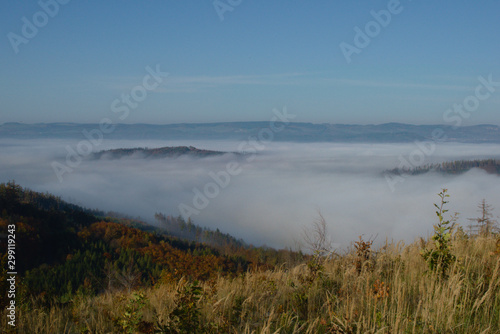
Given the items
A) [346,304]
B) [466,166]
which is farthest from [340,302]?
[466,166]

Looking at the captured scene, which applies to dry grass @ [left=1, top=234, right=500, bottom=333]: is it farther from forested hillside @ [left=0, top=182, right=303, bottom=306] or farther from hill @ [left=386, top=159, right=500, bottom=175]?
hill @ [left=386, top=159, right=500, bottom=175]

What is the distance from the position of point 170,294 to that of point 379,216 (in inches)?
6224

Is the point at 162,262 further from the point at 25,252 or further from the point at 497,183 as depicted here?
the point at 497,183

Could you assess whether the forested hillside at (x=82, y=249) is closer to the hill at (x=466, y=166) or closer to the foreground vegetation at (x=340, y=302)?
the foreground vegetation at (x=340, y=302)

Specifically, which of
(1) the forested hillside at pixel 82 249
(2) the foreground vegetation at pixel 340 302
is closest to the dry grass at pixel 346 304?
(2) the foreground vegetation at pixel 340 302

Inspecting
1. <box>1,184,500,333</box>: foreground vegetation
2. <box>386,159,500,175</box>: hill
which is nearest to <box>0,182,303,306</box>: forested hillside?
<box>1,184,500,333</box>: foreground vegetation

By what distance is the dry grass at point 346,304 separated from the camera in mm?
3400

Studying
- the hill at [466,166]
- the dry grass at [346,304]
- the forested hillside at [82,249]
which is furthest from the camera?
the hill at [466,166]

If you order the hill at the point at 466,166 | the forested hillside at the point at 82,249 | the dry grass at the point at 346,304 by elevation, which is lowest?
the forested hillside at the point at 82,249

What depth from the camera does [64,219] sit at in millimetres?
85750

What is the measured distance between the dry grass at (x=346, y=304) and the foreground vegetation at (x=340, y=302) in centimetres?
1

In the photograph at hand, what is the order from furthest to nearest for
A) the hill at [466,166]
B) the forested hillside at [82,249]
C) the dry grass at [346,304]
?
1. the hill at [466,166]
2. the forested hillside at [82,249]
3. the dry grass at [346,304]

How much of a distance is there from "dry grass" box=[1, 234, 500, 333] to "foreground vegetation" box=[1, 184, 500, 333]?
1cm

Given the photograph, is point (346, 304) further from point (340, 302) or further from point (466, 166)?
point (466, 166)
